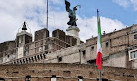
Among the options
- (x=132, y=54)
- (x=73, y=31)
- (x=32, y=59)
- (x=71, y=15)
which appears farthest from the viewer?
(x=71, y=15)

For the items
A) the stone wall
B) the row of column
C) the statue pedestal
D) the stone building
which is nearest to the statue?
the statue pedestal

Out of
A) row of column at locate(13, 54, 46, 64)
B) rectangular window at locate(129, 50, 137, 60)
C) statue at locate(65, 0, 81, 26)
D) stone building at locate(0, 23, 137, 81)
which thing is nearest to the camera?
stone building at locate(0, 23, 137, 81)

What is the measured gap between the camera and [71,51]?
55.2 meters

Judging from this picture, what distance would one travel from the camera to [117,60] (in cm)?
4672

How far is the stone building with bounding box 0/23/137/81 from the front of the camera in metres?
37.9

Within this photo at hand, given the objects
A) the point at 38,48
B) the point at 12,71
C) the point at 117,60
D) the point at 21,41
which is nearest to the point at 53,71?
the point at 12,71

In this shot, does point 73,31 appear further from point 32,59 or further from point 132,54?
point 132,54

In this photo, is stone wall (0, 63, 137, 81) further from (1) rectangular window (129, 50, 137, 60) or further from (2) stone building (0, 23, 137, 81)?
(1) rectangular window (129, 50, 137, 60)

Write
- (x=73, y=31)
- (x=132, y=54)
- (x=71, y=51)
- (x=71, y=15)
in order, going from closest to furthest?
(x=132, y=54) < (x=71, y=51) < (x=73, y=31) < (x=71, y=15)

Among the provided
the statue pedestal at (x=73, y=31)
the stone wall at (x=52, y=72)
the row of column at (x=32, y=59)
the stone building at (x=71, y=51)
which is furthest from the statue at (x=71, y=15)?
the stone wall at (x=52, y=72)

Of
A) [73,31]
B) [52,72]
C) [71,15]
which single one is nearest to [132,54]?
[52,72]

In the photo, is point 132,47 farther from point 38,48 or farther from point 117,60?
point 38,48

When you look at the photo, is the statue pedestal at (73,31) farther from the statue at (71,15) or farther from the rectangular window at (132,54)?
the rectangular window at (132,54)

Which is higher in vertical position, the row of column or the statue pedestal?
the statue pedestal
